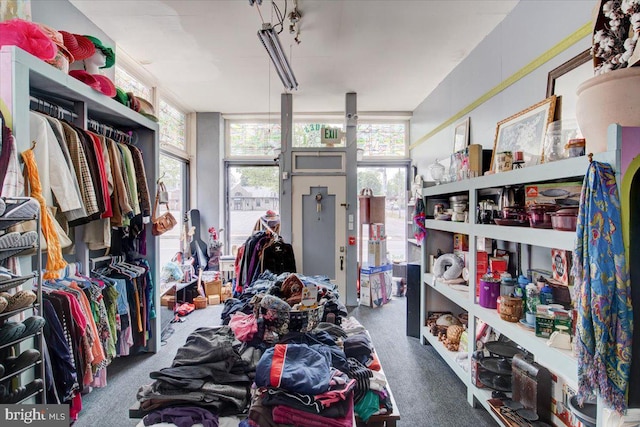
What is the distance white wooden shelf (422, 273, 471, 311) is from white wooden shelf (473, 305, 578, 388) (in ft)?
0.94

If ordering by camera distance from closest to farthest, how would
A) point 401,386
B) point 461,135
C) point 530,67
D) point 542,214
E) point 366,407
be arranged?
1. point 366,407
2. point 542,214
3. point 530,67
4. point 401,386
5. point 461,135

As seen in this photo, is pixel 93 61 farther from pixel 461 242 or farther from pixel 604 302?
pixel 461 242

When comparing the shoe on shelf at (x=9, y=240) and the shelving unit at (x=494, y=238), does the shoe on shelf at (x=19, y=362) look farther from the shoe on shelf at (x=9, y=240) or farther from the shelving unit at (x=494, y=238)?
the shelving unit at (x=494, y=238)

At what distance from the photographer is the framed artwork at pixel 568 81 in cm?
196

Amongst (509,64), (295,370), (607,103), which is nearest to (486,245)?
(509,64)

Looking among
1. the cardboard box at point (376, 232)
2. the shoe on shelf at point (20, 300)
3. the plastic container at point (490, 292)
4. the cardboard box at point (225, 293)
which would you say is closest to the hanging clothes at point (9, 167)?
the shoe on shelf at point (20, 300)

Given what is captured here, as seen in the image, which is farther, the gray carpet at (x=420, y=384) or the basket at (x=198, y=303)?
the basket at (x=198, y=303)

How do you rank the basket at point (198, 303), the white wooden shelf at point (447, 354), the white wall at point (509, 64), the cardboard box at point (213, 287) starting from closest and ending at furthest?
the white wall at point (509, 64) < the white wooden shelf at point (447, 354) < the basket at point (198, 303) < the cardboard box at point (213, 287)

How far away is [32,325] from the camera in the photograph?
144cm

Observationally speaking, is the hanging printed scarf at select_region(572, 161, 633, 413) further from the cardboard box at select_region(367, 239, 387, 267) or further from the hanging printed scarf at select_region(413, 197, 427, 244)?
the cardboard box at select_region(367, 239, 387, 267)

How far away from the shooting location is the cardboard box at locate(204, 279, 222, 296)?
501 cm

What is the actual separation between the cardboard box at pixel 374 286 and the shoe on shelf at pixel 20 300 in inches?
157

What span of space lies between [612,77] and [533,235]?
833mm

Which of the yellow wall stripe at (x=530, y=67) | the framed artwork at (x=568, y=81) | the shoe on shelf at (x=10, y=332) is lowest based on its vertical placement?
the shoe on shelf at (x=10, y=332)
